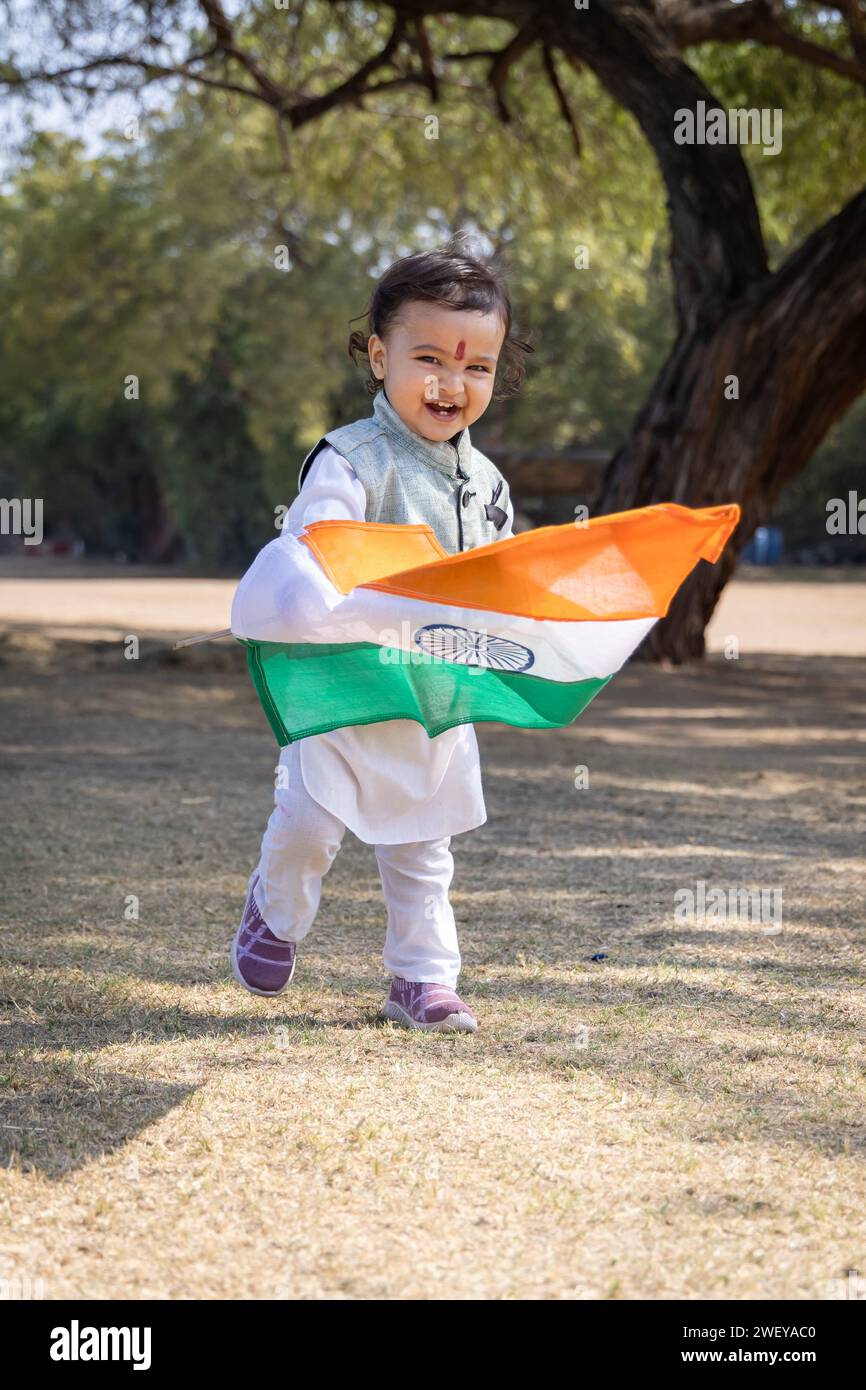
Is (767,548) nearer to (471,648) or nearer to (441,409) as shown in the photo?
(441,409)

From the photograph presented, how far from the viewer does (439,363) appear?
3.35 meters

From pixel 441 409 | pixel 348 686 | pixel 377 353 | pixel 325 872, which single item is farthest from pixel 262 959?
pixel 377 353

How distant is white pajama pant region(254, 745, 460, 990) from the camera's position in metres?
3.26

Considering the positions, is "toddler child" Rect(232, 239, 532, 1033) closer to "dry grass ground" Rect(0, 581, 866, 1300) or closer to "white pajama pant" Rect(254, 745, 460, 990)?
"white pajama pant" Rect(254, 745, 460, 990)

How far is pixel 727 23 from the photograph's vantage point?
11.9 meters

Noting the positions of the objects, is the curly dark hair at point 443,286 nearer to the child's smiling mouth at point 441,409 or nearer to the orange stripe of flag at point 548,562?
the child's smiling mouth at point 441,409

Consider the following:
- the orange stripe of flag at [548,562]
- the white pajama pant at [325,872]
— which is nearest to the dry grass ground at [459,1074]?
the white pajama pant at [325,872]

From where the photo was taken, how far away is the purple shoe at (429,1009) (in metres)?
3.29

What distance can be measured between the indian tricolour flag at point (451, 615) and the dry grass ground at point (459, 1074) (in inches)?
28.1

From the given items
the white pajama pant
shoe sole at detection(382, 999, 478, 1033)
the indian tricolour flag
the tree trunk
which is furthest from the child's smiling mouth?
the tree trunk

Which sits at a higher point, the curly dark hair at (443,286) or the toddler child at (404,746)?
the curly dark hair at (443,286)

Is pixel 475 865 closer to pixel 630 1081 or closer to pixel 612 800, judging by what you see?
pixel 612 800

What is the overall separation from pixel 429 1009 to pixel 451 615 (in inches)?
34.3
